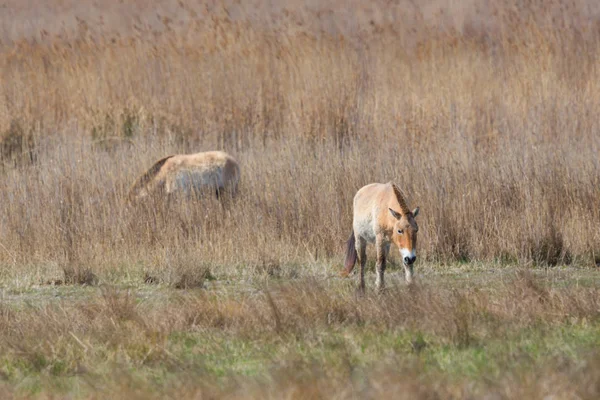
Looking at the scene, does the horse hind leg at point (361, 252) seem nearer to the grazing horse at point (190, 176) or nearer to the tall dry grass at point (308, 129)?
the tall dry grass at point (308, 129)

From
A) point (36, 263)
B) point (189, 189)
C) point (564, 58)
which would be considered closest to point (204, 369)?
point (36, 263)

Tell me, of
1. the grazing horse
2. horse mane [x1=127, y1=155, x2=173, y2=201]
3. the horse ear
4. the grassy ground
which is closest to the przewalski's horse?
the horse ear

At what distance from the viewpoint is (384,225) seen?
29.0 ft

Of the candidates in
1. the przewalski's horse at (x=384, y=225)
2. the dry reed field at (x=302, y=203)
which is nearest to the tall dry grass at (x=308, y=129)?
the dry reed field at (x=302, y=203)

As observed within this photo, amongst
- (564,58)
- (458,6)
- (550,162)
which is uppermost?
(458,6)

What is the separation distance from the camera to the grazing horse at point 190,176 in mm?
13188

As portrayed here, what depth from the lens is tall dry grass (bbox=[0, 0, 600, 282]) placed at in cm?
1236

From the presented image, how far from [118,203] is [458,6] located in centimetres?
1005

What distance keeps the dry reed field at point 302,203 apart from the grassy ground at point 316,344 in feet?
0.08

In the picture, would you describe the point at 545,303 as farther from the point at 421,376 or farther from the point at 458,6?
the point at 458,6

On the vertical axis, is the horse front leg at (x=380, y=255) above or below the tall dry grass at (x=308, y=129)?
below

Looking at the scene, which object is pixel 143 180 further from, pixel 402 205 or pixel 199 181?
pixel 402 205

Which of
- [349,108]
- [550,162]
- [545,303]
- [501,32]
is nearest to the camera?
[545,303]

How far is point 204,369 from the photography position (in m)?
6.53
